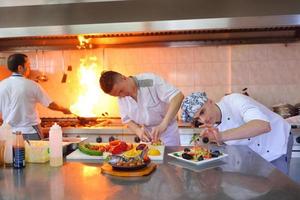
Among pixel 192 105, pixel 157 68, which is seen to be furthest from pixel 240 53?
pixel 192 105

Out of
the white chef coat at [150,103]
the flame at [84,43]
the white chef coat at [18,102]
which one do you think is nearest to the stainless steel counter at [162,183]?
the white chef coat at [150,103]

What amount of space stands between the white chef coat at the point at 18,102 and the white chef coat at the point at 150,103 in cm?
81

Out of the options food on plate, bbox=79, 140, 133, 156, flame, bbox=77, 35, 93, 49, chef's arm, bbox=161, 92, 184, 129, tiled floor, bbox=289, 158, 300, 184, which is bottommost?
tiled floor, bbox=289, 158, 300, 184

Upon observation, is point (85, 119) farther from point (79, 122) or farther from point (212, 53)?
point (212, 53)

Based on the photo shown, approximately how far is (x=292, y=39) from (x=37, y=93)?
7.48ft

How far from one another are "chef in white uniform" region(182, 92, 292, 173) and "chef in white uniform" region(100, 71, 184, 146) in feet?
1.34

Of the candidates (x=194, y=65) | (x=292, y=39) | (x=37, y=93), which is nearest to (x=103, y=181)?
(x=37, y=93)

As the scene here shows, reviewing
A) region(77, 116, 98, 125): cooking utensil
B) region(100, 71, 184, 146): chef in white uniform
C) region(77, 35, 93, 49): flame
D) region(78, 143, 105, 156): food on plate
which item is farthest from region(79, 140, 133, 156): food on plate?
region(77, 35, 93, 49): flame

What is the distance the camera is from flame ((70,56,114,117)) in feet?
10.5

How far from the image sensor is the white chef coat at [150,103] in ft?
6.82

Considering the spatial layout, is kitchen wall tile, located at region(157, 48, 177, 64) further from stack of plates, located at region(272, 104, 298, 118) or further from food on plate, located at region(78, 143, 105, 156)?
food on plate, located at region(78, 143, 105, 156)

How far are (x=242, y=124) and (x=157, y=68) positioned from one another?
67.8 inches

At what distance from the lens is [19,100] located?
244 centimetres

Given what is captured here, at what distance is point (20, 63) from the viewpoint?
2465mm
